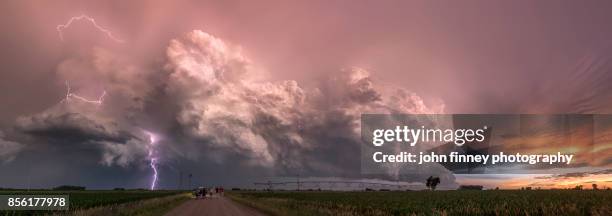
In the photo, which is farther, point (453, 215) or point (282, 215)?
point (282, 215)

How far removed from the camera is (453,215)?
1243 inches

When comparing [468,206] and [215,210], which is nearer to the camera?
[468,206]

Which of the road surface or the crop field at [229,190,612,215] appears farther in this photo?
the road surface

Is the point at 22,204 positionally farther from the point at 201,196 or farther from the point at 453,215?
the point at 201,196

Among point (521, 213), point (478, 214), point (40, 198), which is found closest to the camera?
Answer: point (521, 213)

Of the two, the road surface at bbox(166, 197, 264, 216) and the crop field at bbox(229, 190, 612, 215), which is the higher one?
the crop field at bbox(229, 190, 612, 215)

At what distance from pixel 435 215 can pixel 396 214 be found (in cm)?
804

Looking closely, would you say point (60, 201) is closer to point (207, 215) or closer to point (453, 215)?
point (207, 215)

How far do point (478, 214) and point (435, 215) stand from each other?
2.47 m

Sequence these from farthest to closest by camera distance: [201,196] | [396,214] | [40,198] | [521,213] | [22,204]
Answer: [201,196] < [396,214] < [22,204] < [40,198] < [521,213]

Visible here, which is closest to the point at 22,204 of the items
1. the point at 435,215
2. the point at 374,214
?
the point at 374,214

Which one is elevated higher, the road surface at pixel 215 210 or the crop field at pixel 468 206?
the crop field at pixel 468 206

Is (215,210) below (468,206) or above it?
below

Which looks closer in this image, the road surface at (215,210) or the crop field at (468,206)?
the crop field at (468,206)
